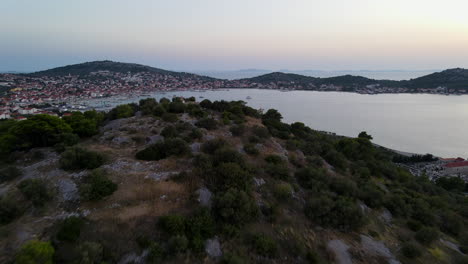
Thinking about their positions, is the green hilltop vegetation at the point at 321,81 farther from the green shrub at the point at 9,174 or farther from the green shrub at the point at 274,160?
the green shrub at the point at 9,174

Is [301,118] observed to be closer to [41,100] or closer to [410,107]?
[410,107]

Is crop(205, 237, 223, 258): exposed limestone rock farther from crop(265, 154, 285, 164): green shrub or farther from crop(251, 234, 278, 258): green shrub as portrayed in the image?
crop(265, 154, 285, 164): green shrub

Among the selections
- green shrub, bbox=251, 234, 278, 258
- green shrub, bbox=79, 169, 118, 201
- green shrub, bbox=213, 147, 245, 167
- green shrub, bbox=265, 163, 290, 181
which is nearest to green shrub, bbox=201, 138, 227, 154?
green shrub, bbox=213, 147, 245, 167

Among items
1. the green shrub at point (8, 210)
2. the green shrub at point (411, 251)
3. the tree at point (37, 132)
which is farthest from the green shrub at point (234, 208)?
the tree at point (37, 132)

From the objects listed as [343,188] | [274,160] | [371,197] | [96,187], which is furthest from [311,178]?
[96,187]

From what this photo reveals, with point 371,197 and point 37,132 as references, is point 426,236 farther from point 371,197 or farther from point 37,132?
point 37,132
